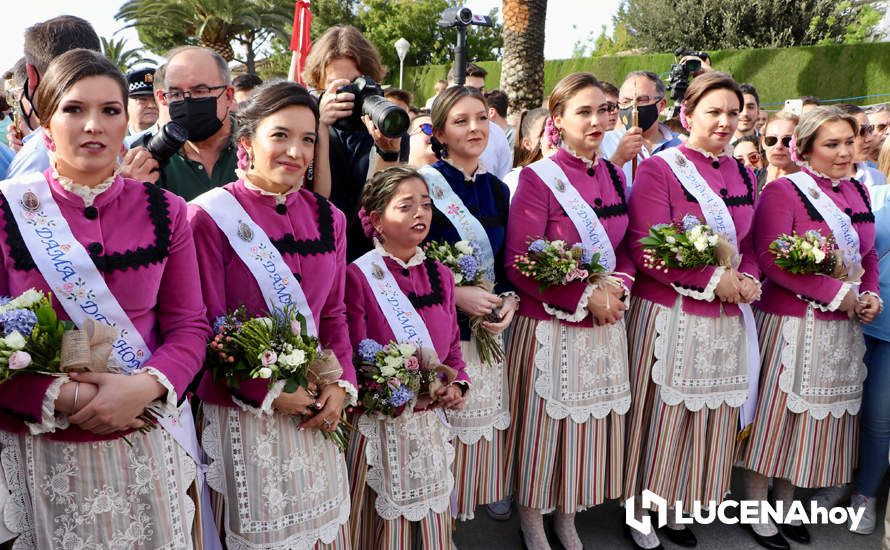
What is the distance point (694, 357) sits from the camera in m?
3.40

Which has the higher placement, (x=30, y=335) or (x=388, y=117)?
(x=388, y=117)

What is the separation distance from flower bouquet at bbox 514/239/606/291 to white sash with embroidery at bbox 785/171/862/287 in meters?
1.27

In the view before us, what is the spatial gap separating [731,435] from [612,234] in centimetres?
121

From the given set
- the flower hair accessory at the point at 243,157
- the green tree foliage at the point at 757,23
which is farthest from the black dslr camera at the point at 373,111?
the green tree foliage at the point at 757,23

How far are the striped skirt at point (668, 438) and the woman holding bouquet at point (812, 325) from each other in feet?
0.95

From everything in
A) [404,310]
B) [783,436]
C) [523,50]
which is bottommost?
[783,436]

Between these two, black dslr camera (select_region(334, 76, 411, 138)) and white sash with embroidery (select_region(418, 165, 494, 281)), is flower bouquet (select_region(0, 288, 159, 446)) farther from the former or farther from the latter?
white sash with embroidery (select_region(418, 165, 494, 281))

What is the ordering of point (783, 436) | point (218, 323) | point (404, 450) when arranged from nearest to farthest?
point (218, 323)
point (404, 450)
point (783, 436)

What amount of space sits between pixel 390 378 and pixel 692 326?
1652 millimetres

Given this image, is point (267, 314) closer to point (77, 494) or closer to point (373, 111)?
point (77, 494)

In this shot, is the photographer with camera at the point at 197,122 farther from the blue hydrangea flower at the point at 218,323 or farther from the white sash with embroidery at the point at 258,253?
the blue hydrangea flower at the point at 218,323

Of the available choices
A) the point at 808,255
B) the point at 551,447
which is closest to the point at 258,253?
the point at 551,447

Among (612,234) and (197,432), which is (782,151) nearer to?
(612,234)

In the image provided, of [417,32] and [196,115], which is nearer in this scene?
[196,115]
